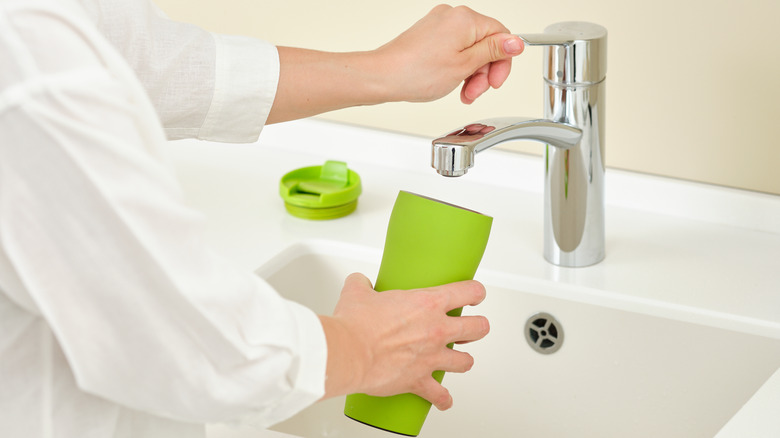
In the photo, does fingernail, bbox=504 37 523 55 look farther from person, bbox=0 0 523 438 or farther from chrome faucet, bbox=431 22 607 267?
person, bbox=0 0 523 438

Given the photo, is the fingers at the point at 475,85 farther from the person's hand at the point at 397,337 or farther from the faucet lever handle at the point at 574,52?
the person's hand at the point at 397,337

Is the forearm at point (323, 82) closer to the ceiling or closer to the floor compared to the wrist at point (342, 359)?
closer to the ceiling

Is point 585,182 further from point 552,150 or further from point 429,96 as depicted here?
point 429,96

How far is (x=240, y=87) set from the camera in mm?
763

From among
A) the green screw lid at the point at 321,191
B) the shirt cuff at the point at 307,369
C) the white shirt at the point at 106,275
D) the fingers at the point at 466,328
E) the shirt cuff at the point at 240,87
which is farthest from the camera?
the green screw lid at the point at 321,191

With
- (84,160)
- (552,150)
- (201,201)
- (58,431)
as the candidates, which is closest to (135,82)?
(84,160)

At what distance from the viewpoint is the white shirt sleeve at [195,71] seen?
0.70 metres

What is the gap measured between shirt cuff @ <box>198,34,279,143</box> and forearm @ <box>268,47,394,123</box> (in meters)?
0.02

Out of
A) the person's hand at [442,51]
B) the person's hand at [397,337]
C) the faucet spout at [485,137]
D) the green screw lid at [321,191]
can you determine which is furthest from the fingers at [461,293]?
the green screw lid at [321,191]

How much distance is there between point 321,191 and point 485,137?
32cm

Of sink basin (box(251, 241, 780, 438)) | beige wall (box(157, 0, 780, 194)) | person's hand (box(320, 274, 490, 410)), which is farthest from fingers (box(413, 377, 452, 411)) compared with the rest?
beige wall (box(157, 0, 780, 194))

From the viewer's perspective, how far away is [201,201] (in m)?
1.07

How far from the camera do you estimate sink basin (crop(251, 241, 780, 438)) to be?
85cm

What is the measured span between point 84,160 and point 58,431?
0.22 m
